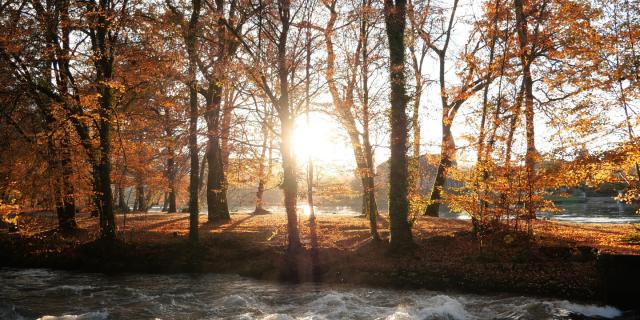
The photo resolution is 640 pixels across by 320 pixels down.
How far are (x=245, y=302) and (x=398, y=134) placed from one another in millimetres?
6933

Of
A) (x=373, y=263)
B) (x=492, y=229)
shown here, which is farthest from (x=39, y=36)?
(x=492, y=229)

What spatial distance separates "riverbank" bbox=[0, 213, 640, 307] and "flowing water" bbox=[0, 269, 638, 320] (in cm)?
68

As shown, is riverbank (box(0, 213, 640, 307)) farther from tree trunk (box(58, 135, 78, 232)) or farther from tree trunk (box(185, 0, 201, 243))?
tree trunk (box(185, 0, 201, 243))

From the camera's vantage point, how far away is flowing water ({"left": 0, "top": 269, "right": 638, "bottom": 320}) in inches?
396

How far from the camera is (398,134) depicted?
13.9 meters

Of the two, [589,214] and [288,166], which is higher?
[288,166]

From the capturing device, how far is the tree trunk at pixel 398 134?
45.5 ft

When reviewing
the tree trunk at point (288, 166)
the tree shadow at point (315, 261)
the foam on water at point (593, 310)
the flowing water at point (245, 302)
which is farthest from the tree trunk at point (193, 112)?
the foam on water at point (593, 310)

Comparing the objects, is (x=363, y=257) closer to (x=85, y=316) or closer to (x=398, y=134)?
(x=398, y=134)

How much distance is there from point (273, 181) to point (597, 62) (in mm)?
14124

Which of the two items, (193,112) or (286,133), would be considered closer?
(286,133)

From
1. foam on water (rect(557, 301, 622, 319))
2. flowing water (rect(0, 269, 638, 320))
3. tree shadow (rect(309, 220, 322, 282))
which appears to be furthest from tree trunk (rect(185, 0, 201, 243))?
foam on water (rect(557, 301, 622, 319))

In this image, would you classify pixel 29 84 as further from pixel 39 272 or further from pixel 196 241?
pixel 196 241

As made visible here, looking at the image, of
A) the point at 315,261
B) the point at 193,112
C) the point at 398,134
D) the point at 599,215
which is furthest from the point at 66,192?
the point at 599,215
